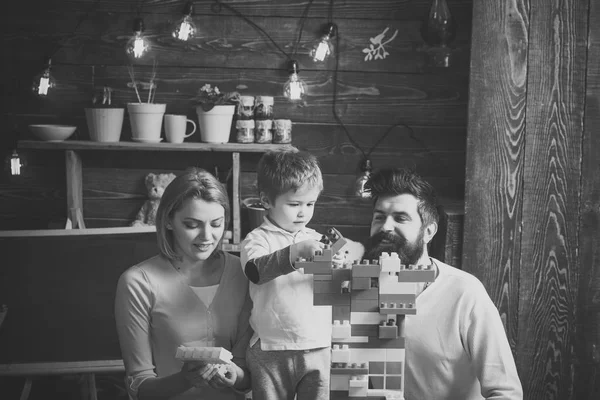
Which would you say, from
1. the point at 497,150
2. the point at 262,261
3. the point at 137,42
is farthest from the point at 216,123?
the point at 262,261

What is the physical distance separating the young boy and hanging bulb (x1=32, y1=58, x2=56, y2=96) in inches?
66.3

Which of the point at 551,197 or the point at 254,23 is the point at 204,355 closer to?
the point at 551,197

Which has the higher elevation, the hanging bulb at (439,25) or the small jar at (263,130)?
the hanging bulb at (439,25)

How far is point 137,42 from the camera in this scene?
3.50 metres

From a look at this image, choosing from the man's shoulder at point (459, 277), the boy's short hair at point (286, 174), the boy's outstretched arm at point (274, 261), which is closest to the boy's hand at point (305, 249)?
the boy's outstretched arm at point (274, 261)

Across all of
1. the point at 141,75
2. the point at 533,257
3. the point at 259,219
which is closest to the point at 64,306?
the point at 259,219

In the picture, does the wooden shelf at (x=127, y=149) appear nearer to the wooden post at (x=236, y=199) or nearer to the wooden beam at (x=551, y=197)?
the wooden post at (x=236, y=199)

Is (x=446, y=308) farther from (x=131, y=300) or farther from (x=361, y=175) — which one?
(x=361, y=175)

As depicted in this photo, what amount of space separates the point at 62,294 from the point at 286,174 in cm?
128

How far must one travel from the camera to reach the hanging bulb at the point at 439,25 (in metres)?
3.52

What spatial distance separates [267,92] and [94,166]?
2.84 feet

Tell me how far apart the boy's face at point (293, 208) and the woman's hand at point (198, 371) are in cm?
45

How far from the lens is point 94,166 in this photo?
150 inches

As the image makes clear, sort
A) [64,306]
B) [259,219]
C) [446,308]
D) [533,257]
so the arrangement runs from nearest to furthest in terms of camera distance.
Answer: [446,308]
[533,257]
[64,306]
[259,219]
